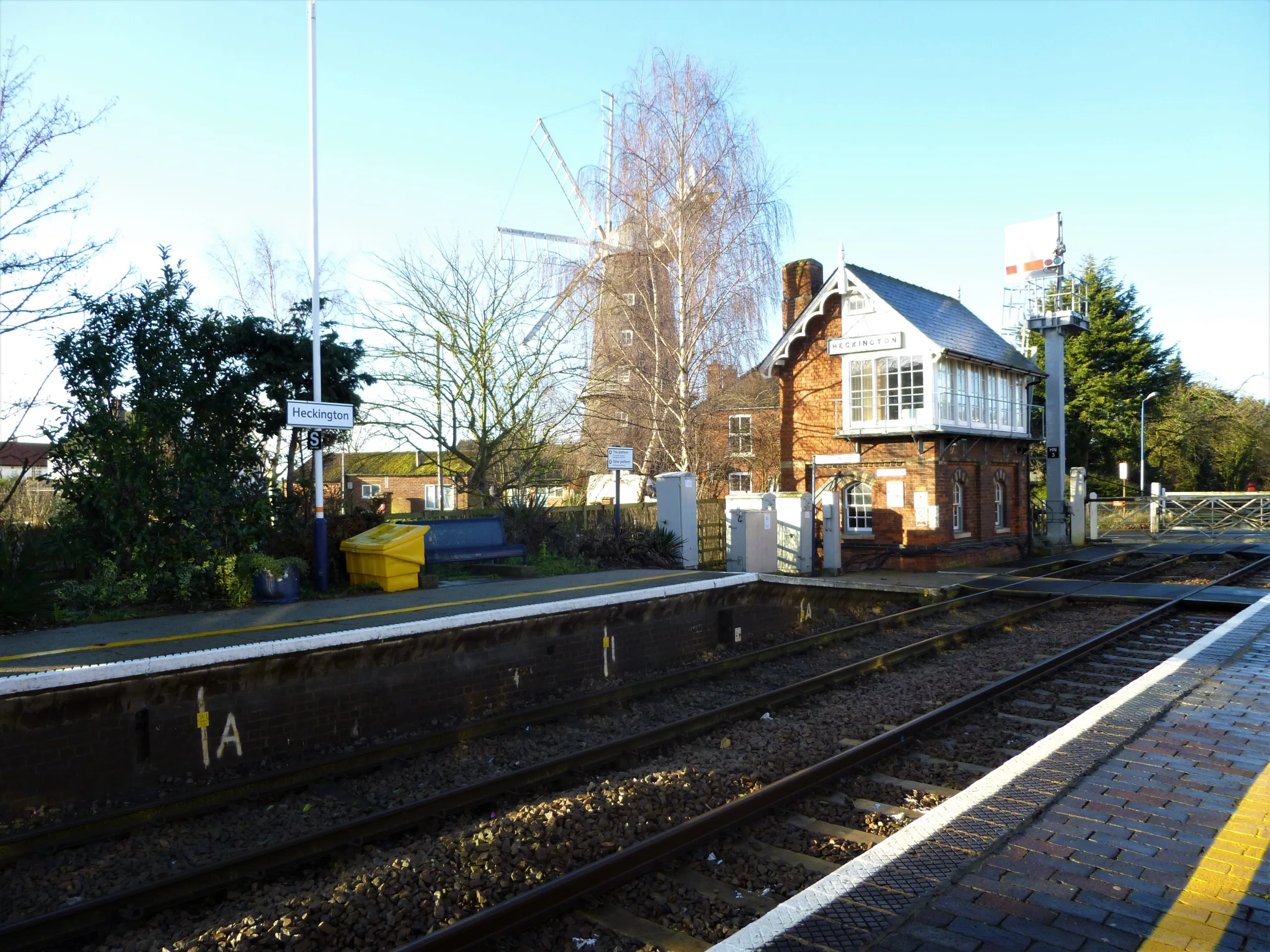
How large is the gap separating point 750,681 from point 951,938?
7.00m

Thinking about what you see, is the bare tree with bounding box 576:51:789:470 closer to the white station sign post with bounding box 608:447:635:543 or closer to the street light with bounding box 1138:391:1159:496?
the white station sign post with bounding box 608:447:635:543

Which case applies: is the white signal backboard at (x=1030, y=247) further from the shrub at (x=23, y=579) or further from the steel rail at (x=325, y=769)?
the shrub at (x=23, y=579)

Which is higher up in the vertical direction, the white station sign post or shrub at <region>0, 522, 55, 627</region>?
the white station sign post

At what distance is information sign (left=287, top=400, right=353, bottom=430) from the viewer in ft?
35.9

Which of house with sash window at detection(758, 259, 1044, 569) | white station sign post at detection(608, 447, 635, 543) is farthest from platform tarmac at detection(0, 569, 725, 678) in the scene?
house with sash window at detection(758, 259, 1044, 569)

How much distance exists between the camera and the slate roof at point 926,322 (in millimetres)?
24430

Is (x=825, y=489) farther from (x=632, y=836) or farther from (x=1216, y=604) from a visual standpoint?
(x=632, y=836)

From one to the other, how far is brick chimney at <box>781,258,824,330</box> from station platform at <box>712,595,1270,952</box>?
21.8 meters

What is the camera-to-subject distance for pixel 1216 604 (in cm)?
1558

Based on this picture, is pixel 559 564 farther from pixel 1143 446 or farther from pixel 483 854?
pixel 1143 446

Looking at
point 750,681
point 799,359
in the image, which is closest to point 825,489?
point 799,359

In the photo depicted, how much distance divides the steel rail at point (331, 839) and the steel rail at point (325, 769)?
114 centimetres

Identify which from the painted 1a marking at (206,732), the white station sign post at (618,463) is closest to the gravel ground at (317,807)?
the painted 1a marking at (206,732)

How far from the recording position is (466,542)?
14.4m
